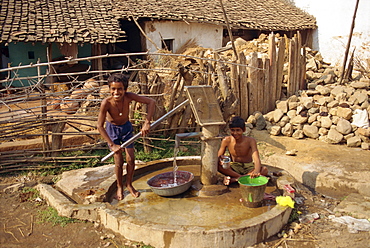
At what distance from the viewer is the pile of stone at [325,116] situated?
22.2 feet

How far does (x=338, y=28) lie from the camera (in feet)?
47.5

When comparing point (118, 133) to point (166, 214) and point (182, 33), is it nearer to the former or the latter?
point (166, 214)

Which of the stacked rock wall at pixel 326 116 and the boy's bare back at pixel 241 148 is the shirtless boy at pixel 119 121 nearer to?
the boy's bare back at pixel 241 148

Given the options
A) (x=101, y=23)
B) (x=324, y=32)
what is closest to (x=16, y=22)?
(x=101, y=23)

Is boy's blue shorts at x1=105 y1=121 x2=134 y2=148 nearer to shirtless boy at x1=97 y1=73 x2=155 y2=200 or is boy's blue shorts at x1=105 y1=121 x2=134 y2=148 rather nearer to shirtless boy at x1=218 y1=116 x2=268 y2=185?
shirtless boy at x1=97 y1=73 x2=155 y2=200

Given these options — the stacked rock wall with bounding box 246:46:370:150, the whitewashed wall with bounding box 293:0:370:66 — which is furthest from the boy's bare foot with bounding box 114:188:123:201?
the whitewashed wall with bounding box 293:0:370:66

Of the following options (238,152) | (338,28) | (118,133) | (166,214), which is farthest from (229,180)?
(338,28)

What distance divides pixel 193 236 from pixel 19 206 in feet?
7.94

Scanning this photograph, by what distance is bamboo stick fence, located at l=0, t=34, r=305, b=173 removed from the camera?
5.32 meters

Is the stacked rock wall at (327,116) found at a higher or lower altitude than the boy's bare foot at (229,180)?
higher

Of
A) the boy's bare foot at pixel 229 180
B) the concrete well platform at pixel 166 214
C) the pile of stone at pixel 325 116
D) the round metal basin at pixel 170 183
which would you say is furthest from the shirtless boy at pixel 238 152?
the pile of stone at pixel 325 116

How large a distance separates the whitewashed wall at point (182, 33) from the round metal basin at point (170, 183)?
909cm

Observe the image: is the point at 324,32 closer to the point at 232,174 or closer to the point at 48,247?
the point at 232,174

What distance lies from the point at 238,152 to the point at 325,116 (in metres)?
3.32
